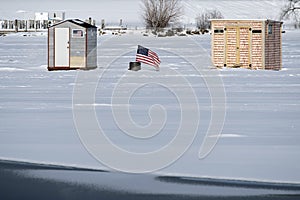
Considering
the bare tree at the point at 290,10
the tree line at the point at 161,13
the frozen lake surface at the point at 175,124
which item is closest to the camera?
the frozen lake surface at the point at 175,124

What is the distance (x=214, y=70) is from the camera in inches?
1001

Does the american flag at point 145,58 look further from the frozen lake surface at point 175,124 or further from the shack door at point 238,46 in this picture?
the shack door at point 238,46

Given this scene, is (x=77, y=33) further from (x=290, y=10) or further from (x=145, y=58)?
(x=290, y=10)

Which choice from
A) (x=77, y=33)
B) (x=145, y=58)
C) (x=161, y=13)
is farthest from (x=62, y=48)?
(x=161, y=13)

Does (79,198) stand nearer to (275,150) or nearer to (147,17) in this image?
(275,150)

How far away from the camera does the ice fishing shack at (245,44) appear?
85.3 feet

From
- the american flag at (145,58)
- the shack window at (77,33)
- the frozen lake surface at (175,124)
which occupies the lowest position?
the frozen lake surface at (175,124)

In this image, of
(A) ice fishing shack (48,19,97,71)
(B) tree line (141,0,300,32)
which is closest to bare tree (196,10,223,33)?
(B) tree line (141,0,300,32)

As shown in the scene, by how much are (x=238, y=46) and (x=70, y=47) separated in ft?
22.9

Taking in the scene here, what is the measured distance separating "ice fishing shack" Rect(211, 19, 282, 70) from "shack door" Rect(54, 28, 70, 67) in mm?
6129

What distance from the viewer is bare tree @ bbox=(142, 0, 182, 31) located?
8806 cm

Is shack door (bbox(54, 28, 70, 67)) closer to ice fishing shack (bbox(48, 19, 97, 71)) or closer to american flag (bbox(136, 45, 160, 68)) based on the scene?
ice fishing shack (bbox(48, 19, 97, 71))

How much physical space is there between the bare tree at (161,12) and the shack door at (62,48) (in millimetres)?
61265

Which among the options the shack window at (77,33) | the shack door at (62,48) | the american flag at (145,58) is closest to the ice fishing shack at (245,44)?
the american flag at (145,58)
